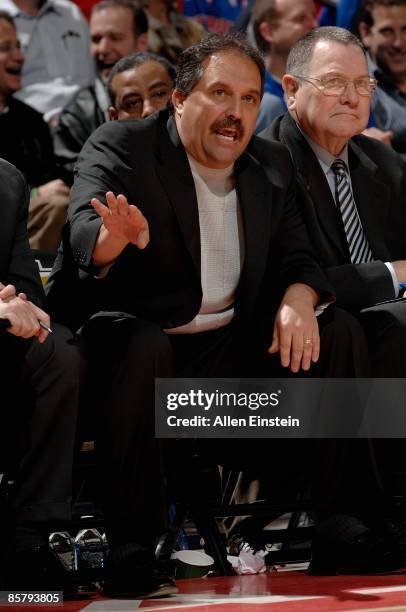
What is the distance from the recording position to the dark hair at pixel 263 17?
471 cm

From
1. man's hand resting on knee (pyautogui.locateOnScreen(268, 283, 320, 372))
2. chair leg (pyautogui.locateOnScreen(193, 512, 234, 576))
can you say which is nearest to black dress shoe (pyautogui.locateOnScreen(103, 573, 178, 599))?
chair leg (pyautogui.locateOnScreen(193, 512, 234, 576))

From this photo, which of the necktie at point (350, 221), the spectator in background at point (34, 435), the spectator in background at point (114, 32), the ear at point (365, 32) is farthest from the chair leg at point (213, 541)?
the ear at point (365, 32)

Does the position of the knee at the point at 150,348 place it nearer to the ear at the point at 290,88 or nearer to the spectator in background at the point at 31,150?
the ear at the point at 290,88

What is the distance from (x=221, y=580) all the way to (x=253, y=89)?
1.26 metres

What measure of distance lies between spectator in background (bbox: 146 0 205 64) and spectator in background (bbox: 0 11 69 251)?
0.75 meters

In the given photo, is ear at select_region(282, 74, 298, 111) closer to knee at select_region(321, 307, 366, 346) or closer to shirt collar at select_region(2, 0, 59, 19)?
knee at select_region(321, 307, 366, 346)

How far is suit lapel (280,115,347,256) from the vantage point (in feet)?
9.98

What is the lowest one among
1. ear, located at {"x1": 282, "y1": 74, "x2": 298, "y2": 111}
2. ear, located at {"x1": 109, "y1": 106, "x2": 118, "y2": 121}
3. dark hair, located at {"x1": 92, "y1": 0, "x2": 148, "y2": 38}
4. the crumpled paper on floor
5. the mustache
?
the crumpled paper on floor

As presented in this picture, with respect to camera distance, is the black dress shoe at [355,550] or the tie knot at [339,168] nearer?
the black dress shoe at [355,550]

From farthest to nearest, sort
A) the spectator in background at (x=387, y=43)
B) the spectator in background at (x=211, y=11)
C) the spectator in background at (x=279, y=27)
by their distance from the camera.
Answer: the spectator in background at (x=211, y=11), the spectator in background at (x=279, y=27), the spectator in background at (x=387, y=43)

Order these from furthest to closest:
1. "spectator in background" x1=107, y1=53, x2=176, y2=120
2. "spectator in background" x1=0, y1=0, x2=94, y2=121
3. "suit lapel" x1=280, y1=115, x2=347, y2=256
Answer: "spectator in background" x1=0, y1=0, x2=94, y2=121
"spectator in background" x1=107, y1=53, x2=176, y2=120
"suit lapel" x1=280, y1=115, x2=347, y2=256

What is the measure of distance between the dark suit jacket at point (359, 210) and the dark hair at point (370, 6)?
157 cm

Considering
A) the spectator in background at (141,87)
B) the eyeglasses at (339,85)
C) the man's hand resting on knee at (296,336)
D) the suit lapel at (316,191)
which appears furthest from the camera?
the spectator in background at (141,87)

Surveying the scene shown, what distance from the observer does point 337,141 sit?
126 inches
